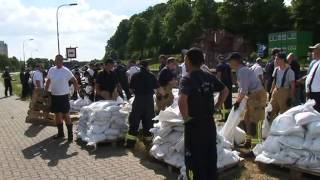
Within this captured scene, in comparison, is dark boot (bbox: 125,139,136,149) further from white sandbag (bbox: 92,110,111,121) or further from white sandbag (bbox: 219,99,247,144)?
white sandbag (bbox: 219,99,247,144)

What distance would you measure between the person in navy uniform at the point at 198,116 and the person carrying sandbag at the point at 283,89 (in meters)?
4.36

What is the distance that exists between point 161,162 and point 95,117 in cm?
241

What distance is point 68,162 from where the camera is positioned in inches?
352

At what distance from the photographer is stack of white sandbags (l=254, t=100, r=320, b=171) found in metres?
6.55

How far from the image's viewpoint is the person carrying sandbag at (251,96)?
8.61 metres

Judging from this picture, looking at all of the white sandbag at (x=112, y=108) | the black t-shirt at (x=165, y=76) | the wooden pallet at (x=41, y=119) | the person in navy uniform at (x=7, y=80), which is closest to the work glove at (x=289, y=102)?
the black t-shirt at (x=165, y=76)

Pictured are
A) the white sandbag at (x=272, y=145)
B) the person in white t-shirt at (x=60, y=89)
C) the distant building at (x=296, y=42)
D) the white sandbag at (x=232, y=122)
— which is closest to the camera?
the white sandbag at (x=272, y=145)

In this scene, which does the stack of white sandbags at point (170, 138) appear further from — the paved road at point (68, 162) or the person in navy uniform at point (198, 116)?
the person in navy uniform at point (198, 116)

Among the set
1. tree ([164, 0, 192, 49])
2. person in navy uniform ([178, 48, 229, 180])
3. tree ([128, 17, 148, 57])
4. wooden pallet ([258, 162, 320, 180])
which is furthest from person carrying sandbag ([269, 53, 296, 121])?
tree ([128, 17, 148, 57])

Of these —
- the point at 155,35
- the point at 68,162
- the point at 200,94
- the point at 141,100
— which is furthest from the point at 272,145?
the point at 155,35

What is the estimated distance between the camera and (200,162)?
19.0 feet

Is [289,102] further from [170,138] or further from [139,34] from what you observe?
[139,34]

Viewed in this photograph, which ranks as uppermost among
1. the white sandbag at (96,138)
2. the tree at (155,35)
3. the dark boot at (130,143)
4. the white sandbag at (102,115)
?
the tree at (155,35)

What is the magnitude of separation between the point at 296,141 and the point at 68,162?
13.6 ft
